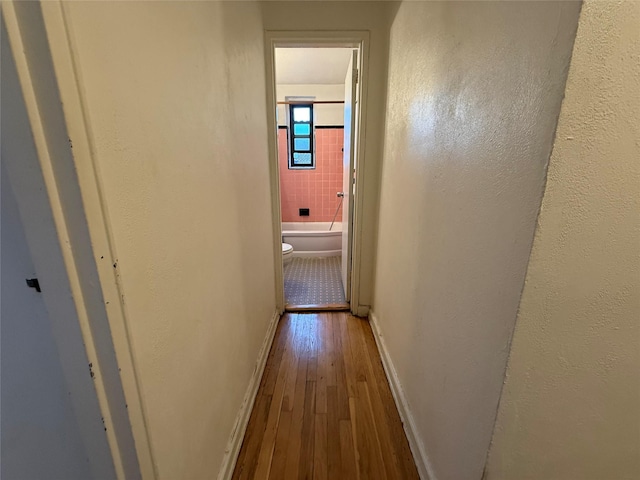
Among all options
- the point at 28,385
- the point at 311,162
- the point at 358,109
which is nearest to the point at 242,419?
the point at 28,385

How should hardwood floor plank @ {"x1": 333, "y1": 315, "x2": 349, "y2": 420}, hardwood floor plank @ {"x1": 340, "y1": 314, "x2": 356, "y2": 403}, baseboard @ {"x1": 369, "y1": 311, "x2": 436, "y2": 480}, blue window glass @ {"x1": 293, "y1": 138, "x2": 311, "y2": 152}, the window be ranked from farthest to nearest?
blue window glass @ {"x1": 293, "y1": 138, "x2": 311, "y2": 152}, the window, hardwood floor plank @ {"x1": 340, "y1": 314, "x2": 356, "y2": 403}, hardwood floor plank @ {"x1": 333, "y1": 315, "x2": 349, "y2": 420}, baseboard @ {"x1": 369, "y1": 311, "x2": 436, "y2": 480}

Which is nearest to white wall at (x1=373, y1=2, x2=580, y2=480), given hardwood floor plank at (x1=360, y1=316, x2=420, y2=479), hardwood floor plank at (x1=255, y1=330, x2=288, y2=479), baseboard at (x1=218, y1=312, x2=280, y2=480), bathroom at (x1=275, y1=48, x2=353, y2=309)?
hardwood floor plank at (x1=360, y1=316, x2=420, y2=479)

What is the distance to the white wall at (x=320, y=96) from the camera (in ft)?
13.2

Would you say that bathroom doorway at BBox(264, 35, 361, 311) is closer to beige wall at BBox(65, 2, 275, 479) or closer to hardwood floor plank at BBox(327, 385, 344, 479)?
hardwood floor plank at BBox(327, 385, 344, 479)

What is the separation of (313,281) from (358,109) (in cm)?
176

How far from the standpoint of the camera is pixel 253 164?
5.13ft

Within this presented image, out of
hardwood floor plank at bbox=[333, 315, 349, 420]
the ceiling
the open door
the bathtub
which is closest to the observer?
hardwood floor plank at bbox=[333, 315, 349, 420]

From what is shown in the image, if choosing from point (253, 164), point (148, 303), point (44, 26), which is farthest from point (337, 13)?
point (148, 303)

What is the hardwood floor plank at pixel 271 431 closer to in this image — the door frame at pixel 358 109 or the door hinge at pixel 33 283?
the door frame at pixel 358 109

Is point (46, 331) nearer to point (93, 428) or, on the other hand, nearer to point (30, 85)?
point (93, 428)

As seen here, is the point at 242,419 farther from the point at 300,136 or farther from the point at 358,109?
the point at 300,136

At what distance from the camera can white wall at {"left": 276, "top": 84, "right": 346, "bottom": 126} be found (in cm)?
403

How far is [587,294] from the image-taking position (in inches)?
23.5

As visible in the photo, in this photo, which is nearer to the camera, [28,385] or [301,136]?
[28,385]
